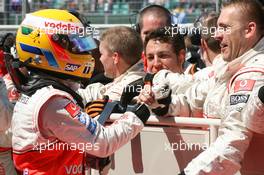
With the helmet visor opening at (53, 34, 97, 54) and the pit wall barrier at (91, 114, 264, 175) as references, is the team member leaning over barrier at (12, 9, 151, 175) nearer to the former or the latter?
the helmet visor opening at (53, 34, 97, 54)

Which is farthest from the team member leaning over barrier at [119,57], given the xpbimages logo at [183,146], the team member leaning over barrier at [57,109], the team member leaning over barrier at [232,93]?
the team member leaning over barrier at [57,109]

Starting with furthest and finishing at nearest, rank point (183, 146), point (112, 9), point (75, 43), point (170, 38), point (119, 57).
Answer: point (112, 9)
point (170, 38)
point (119, 57)
point (183, 146)
point (75, 43)

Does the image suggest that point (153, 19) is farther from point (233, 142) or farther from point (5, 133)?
point (233, 142)

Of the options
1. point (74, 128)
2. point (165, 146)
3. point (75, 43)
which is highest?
point (75, 43)

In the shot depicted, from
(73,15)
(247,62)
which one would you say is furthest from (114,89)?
(247,62)

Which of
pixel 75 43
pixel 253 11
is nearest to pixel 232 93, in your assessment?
pixel 253 11

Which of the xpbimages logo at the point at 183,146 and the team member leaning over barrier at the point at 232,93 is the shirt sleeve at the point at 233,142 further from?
the xpbimages logo at the point at 183,146

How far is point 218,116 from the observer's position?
12.7ft

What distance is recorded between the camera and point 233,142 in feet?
10.7

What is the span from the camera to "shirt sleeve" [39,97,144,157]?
357cm

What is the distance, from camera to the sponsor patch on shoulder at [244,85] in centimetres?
327

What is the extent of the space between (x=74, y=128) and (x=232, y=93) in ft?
2.92

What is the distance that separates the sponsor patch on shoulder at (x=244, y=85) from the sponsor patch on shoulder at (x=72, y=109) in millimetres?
886

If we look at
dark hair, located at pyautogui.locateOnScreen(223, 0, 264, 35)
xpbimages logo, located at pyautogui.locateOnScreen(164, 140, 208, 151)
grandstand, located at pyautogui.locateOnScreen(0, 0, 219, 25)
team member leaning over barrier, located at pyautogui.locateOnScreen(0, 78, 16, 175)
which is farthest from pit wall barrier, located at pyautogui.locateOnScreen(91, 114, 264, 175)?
grandstand, located at pyautogui.locateOnScreen(0, 0, 219, 25)
